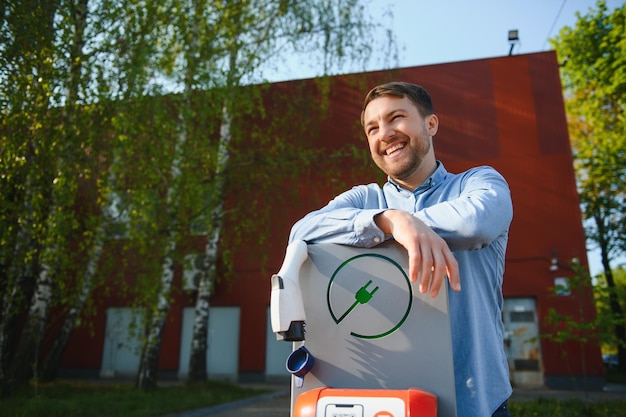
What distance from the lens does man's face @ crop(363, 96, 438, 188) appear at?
4.55 feet

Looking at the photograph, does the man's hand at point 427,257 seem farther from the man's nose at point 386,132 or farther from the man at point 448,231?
the man's nose at point 386,132

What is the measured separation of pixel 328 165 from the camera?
1219 centimetres

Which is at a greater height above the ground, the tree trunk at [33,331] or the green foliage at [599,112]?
the green foliage at [599,112]

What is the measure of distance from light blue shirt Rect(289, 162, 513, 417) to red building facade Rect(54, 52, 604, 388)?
1043 centimetres

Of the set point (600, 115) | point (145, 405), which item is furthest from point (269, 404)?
point (600, 115)

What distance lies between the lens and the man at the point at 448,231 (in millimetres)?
1098

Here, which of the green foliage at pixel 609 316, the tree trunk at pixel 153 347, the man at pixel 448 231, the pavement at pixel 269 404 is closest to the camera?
the man at pixel 448 231

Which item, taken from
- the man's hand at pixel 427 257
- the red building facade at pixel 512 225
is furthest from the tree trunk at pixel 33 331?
the man's hand at pixel 427 257

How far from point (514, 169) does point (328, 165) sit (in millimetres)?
5383

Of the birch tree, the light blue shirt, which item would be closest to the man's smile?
the light blue shirt

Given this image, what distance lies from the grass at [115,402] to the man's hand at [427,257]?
6490 millimetres

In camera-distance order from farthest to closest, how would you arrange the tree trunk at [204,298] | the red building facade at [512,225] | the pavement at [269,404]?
the red building facade at [512,225], the tree trunk at [204,298], the pavement at [269,404]

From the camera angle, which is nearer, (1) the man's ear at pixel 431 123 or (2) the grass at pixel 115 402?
(1) the man's ear at pixel 431 123

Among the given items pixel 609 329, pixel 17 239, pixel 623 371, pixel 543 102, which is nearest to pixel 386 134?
pixel 17 239
